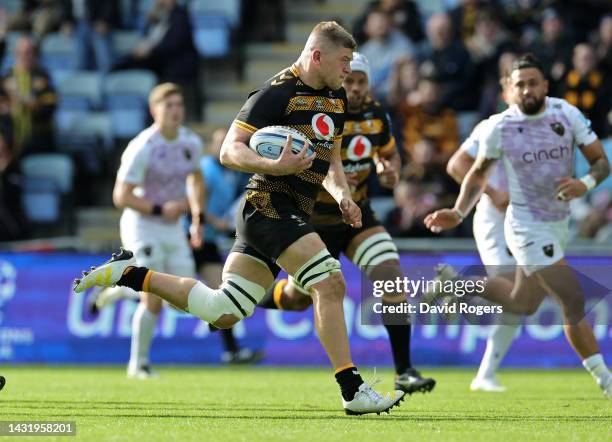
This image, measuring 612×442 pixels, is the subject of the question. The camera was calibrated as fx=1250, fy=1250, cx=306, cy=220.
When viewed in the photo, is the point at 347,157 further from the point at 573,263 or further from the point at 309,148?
the point at 573,263

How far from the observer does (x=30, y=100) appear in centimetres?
1811

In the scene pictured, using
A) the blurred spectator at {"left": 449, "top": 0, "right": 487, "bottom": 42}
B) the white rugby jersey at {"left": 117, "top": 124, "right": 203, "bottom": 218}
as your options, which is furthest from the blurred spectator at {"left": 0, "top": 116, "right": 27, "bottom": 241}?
the blurred spectator at {"left": 449, "top": 0, "right": 487, "bottom": 42}

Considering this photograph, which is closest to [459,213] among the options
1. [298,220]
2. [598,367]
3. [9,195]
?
[598,367]

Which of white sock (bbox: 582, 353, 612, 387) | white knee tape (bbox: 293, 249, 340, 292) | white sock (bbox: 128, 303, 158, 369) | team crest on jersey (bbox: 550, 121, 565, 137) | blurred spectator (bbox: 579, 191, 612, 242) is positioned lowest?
white sock (bbox: 128, 303, 158, 369)

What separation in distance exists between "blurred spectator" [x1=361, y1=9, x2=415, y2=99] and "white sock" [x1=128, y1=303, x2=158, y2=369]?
21.8 ft

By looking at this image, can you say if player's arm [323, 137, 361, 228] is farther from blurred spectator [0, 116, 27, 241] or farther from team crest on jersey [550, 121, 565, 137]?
blurred spectator [0, 116, 27, 241]

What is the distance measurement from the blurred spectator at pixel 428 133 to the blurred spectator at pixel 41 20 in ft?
21.5

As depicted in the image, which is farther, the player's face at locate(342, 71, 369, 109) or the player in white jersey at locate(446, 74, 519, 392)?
the player in white jersey at locate(446, 74, 519, 392)

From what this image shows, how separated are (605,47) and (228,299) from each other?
10.6 metres

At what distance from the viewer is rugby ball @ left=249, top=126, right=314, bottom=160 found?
771 centimetres

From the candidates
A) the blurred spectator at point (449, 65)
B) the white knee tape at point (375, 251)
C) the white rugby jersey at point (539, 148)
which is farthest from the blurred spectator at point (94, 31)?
the white rugby jersey at point (539, 148)

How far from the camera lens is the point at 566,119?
9.58 meters

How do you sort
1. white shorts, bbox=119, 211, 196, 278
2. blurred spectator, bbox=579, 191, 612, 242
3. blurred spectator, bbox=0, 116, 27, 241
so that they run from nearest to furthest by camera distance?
1. white shorts, bbox=119, 211, 196, 278
2. blurred spectator, bbox=579, 191, 612, 242
3. blurred spectator, bbox=0, 116, 27, 241

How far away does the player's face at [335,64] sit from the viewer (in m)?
7.95
